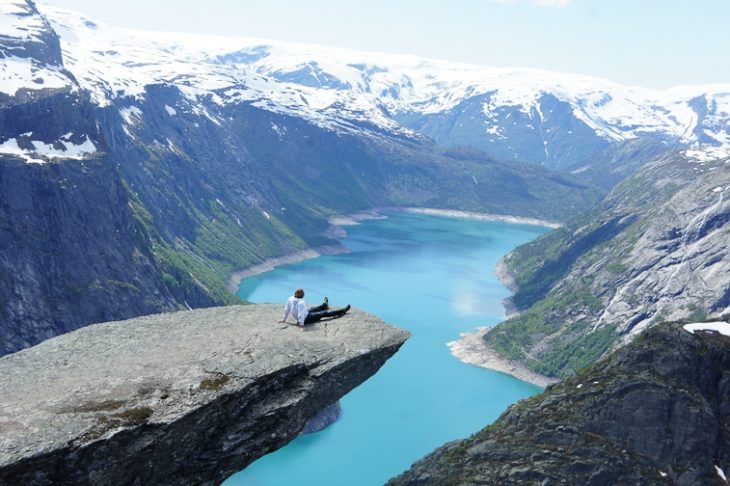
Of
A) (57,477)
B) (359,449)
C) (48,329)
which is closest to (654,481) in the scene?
(57,477)

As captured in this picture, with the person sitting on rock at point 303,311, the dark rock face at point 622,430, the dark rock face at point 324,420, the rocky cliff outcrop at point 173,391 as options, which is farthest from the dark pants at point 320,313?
the dark rock face at point 324,420

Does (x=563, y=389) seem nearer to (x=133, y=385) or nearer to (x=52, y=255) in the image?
(x=133, y=385)

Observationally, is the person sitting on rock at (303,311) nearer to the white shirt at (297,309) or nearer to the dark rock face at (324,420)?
the white shirt at (297,309)

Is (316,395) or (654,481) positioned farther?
(654,481)

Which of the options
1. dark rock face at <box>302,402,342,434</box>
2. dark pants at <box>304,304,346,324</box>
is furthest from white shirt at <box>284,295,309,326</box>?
dark rock face at <box>302,402,342,434</box>

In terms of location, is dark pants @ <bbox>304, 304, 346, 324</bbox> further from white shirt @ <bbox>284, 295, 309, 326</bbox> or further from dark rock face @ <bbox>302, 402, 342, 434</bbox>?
dark rock face @ <bbox>302, 402, 342, 434</bbox>

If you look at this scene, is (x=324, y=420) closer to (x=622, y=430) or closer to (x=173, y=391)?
(x=622, y=430)
